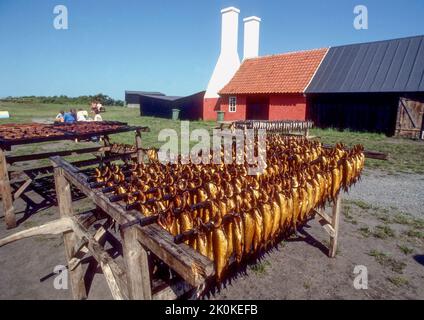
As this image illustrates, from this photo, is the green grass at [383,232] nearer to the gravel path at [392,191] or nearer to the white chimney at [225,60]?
the gravel path at [392,191]

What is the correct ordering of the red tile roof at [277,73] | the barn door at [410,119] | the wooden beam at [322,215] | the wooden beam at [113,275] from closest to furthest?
the wooden beam at [113,275], the wooden beam at [322,215], the barn door at [410,119], the red tile roof at [277,73]

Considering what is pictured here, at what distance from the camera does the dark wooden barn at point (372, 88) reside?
58.8 feet

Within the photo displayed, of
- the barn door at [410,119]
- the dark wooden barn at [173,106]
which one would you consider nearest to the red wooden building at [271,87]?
the dark wooden barn at [173,106]

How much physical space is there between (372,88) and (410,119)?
3252 millimetres

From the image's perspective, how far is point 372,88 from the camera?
62.2ft

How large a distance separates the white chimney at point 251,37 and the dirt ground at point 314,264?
26.2 m

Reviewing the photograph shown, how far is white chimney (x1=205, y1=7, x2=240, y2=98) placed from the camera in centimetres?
2764

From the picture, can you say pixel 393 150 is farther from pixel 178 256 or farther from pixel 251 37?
pixel 251 37

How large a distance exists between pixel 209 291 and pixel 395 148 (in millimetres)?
14815

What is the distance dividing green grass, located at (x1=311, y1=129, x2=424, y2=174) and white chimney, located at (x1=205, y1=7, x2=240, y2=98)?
493 inches

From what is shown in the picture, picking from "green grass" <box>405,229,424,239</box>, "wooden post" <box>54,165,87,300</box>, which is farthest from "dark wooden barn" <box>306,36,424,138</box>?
"wooden post" <box>54,165,87,300</box>

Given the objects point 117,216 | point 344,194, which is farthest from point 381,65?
point 117,216
